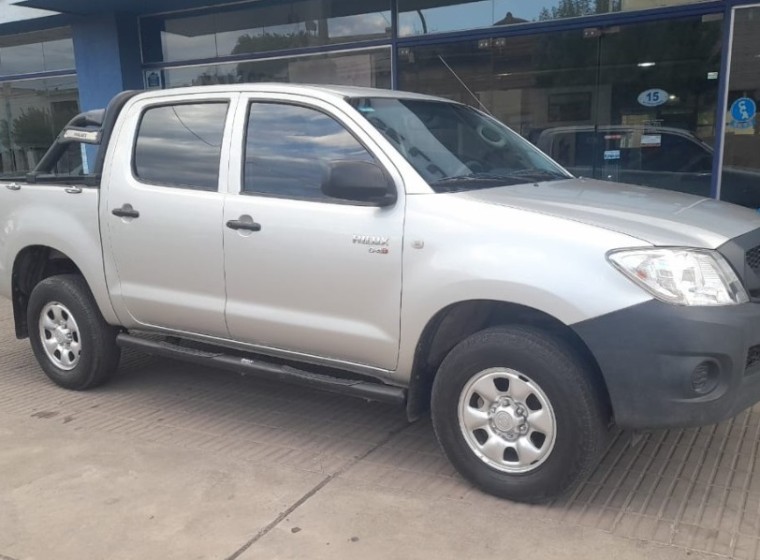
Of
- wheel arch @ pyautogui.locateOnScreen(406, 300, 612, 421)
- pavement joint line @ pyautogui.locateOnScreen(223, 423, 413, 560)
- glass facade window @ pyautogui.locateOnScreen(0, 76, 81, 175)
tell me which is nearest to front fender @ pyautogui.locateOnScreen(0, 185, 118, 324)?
pavement joint line @ pyautogui.locateOnScreen(223, 423, 413, 560)

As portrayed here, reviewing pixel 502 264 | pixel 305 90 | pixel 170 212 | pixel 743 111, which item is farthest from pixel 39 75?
pixel 502 264

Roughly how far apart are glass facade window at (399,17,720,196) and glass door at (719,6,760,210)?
16 cm

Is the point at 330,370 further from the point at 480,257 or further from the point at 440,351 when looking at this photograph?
the point at 480,257

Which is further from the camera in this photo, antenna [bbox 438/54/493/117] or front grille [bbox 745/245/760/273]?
antenna [bbox 438/54/493/117]

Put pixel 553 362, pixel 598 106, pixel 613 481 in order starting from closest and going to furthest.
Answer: pixel 553 362 < pixel 613 481 < pixel 598 106

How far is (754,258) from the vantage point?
343 cm

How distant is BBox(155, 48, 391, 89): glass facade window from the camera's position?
1000cm

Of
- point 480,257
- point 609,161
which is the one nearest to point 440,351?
point 480,257

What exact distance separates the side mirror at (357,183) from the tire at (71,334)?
2310mm

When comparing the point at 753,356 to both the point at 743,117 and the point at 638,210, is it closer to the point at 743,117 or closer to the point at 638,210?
the point at 638,210

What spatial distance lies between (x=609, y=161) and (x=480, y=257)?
5887 millimetres

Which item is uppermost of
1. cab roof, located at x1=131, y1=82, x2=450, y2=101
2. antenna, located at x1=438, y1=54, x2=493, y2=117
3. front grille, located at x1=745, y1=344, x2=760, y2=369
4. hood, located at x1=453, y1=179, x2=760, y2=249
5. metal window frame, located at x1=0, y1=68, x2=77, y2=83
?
metal window frame, located at x1=0, y1=68, x2=77, y2=83

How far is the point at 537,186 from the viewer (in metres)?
4.03

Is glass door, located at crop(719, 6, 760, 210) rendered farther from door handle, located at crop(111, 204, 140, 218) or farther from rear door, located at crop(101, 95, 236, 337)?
door handle, located at crop(111, 204, 140, 218)
